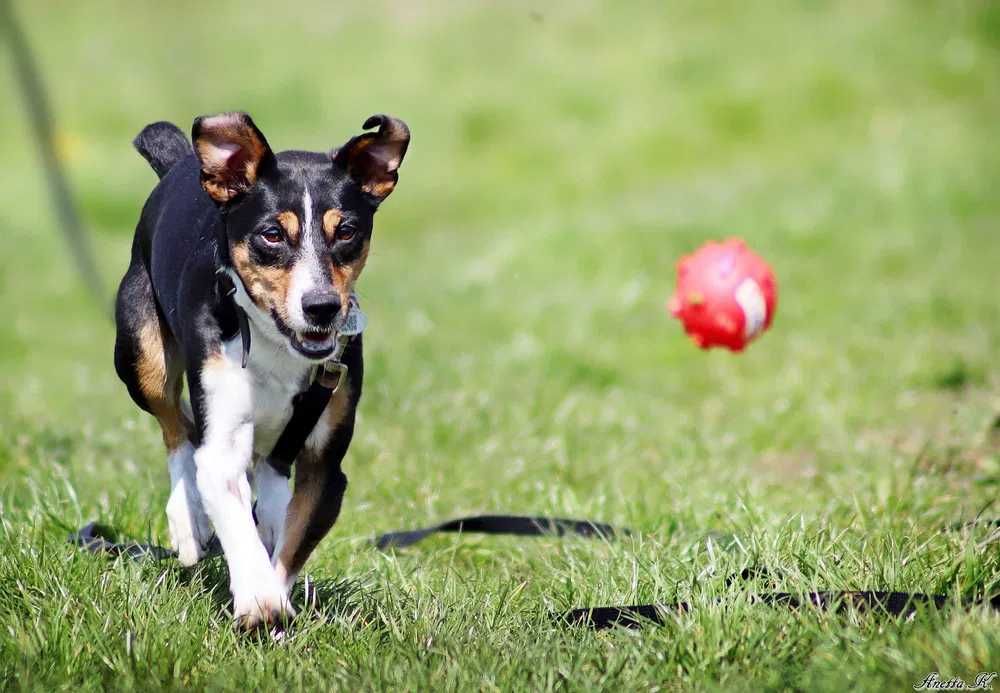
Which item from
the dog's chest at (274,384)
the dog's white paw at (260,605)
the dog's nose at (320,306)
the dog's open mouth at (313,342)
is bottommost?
the dog's white paw at (260,605)

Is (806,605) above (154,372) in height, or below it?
below

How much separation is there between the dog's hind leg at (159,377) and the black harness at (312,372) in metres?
0.60

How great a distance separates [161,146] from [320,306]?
1.45 metres

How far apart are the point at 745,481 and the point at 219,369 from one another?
103 inches

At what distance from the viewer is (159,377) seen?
4027mm

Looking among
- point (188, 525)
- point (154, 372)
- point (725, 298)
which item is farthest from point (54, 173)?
point (188, 525)

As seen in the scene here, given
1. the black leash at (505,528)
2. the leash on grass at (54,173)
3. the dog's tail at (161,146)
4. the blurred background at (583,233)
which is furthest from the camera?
the leash on grass at (54,173)

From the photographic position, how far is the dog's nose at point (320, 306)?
3.26 m

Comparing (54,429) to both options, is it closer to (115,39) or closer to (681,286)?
(681,286)

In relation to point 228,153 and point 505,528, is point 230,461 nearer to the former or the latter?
point 228,153

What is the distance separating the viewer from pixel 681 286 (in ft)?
18.5

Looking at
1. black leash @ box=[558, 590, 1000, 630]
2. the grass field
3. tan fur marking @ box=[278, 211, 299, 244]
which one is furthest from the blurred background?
tan fur marking @ box=[278, 211, 299, 244]
